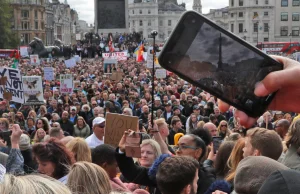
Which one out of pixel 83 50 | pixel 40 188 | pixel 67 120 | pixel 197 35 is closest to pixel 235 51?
pixel 197 35

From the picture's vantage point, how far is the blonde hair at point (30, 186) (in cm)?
176

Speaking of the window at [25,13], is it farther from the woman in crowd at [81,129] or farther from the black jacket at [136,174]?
the black jacket at [136,174]

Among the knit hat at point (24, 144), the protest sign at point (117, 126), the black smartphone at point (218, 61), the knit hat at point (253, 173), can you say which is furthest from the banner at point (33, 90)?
the black smartphone at point (218, 61)

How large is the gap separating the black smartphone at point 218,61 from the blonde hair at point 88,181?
996 millimetres

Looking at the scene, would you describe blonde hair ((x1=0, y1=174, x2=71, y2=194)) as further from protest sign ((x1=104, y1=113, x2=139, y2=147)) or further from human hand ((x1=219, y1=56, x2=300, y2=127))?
protest sign ((x1=104, y1=113, x2=139, y2=147))

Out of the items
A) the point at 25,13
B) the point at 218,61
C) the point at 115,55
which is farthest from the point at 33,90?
the point at 25,13

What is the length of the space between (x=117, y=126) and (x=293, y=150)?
277 cm

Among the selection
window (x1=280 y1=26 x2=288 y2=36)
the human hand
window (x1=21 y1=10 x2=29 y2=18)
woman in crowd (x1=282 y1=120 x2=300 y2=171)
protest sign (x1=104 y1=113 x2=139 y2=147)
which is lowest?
protest sign (x1=104 y1=113 x2=139 y2=147)

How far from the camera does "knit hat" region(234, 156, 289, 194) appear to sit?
298 cm

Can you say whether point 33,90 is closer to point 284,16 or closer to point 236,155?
point 236,155

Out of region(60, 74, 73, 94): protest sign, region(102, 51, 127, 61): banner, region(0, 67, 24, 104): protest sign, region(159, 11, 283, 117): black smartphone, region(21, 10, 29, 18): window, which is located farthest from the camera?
region(21, 10, 29, 18): window

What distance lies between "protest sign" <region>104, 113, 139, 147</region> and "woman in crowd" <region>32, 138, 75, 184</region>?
2.02 meters

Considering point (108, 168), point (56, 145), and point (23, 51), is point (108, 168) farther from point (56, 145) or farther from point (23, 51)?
point (23, 51)

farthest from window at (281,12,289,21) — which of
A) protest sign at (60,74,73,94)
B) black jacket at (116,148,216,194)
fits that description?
black jacket at (116,148,216,194)
